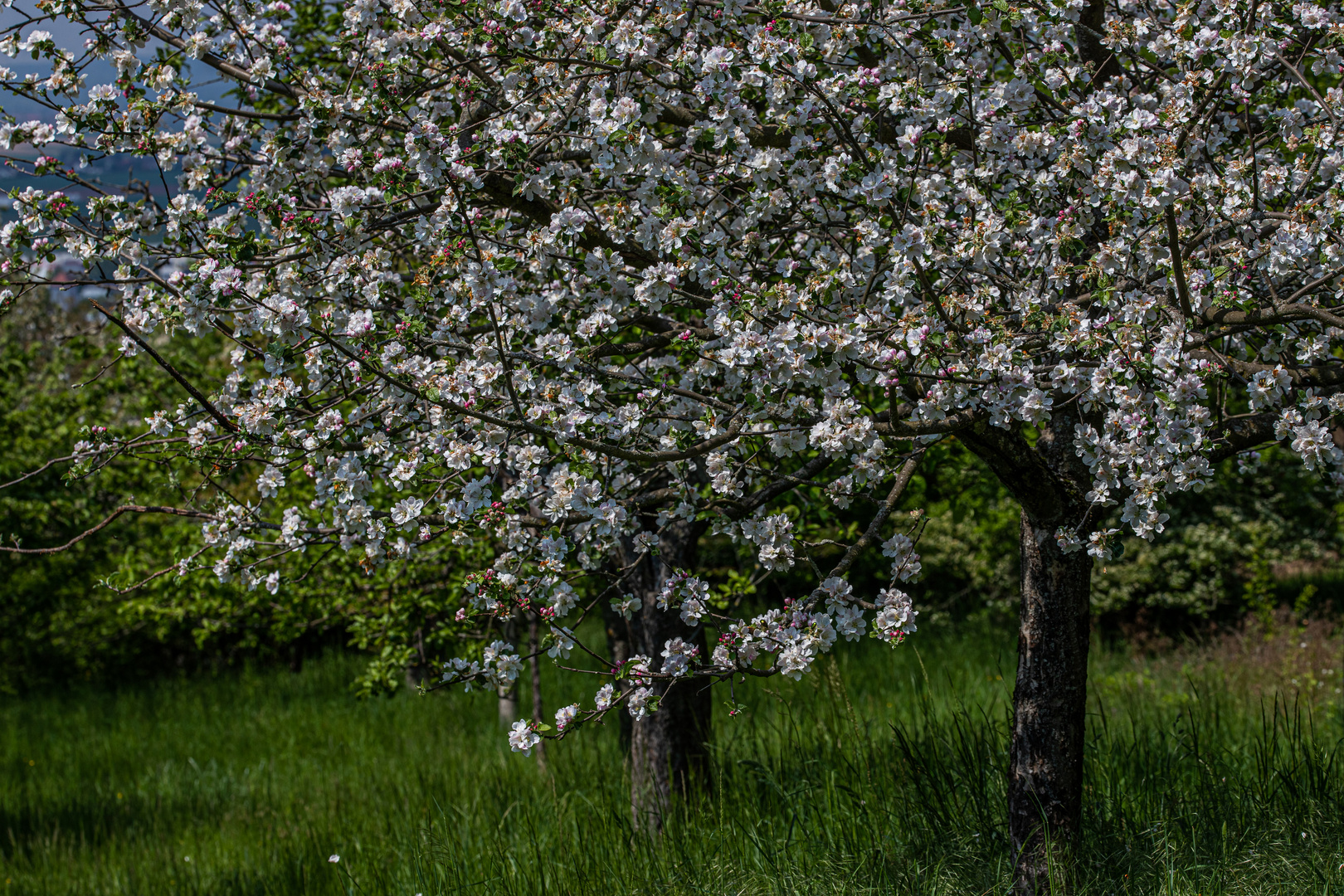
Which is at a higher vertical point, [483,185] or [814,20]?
[814,20]

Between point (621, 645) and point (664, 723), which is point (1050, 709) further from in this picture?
point (621, 645)

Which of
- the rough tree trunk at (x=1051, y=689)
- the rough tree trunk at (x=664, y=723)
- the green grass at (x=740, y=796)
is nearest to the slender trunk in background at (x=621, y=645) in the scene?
Answer: the green grass at (x=740, y=796)

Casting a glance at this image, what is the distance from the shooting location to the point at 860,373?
2.95 metres

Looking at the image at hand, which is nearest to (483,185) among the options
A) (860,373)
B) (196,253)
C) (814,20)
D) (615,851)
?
(196,253)

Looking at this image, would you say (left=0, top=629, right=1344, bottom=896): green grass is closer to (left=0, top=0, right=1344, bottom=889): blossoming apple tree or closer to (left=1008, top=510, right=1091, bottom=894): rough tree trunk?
(left=1008, top=510, right=1091, bottom=894): rough tree trunk

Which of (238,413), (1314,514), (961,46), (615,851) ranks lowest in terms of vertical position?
(615,851)

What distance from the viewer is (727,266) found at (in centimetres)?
335

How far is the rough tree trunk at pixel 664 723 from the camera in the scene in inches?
202

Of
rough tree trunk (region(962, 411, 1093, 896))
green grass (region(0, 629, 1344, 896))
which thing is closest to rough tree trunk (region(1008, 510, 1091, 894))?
rough tree trunk (region(962, 411, 1093, 896))

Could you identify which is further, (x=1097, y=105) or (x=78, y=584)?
(x=78, y=584)

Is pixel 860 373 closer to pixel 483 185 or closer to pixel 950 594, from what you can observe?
pixel 483 185

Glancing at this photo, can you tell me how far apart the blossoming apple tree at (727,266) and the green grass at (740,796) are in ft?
2.17

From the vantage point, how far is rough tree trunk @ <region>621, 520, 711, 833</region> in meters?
5.14

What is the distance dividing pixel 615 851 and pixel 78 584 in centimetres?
908
